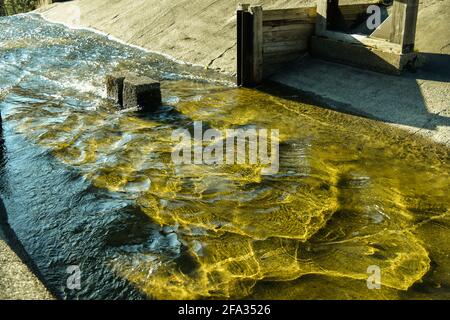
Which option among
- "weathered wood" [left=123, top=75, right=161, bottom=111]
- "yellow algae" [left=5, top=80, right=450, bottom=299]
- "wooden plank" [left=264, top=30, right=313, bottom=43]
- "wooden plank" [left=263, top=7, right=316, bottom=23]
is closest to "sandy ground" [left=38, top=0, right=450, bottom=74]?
"wooden plank" [left=264, top=30, right=313, bottom=43]

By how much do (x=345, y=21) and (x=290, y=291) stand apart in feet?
39.7

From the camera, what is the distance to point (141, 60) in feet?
63.1

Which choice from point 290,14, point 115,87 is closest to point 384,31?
point 290,14

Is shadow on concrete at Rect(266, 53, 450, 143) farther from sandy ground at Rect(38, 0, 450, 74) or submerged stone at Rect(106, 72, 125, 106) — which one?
submerged stone at Rect(106, 72, 125, 106)

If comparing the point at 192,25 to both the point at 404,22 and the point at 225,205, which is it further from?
the point at 225,205

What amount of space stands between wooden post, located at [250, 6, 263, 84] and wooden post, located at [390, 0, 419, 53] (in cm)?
385

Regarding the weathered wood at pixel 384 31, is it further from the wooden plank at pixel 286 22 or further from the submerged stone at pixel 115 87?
the submerged stone at pixel 115 87

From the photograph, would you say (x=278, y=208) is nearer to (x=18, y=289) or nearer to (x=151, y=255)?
(x=151, y=255)

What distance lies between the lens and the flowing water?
255 inches

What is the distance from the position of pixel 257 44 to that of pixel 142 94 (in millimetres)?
4010

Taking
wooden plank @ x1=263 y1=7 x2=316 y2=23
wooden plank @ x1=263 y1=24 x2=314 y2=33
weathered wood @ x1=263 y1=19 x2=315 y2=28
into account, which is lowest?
wooden plank @ x1=263 y1=24 x2=314 y2=33

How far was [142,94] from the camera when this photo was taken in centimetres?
1320

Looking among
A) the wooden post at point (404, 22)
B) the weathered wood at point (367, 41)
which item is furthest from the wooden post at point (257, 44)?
the wooden post at point (404, 22)

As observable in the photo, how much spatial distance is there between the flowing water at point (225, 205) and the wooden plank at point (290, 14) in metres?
2.82
